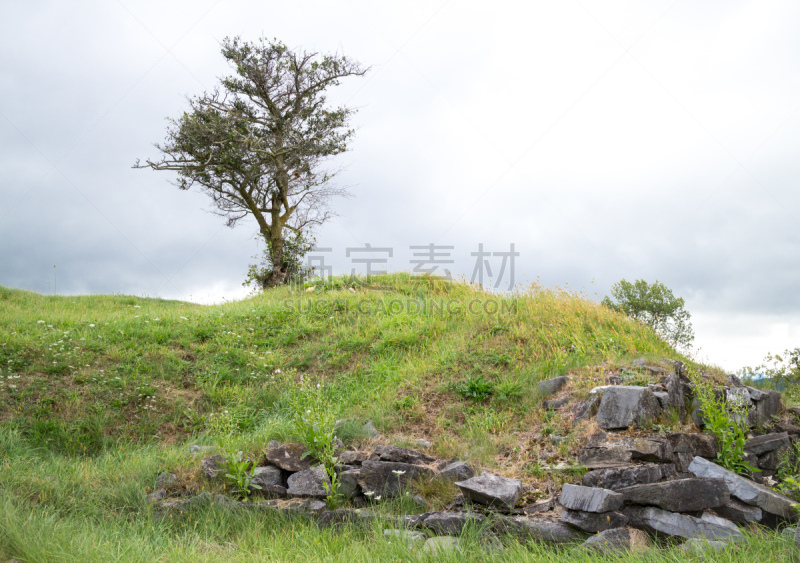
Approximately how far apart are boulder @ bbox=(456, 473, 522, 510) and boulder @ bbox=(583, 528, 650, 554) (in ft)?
2.86

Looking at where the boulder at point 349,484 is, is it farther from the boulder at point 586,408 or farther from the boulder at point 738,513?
the boulder at point 738,513

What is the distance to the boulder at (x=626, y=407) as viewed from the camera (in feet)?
22.9

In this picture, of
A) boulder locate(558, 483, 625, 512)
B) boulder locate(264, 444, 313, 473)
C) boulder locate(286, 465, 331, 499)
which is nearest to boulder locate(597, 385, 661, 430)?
boulder locate(558, 483, 625, 512)

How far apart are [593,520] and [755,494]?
6.74ft

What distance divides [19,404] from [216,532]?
5793mm

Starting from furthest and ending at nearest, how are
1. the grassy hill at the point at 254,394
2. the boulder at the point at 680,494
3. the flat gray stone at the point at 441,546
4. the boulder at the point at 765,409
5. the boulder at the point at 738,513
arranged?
the boulder at the point at 765,409
the boulder at the point at 738,513
the boulder at the point at 680,494
the grassy hill at the point at 254,394
the flat gray stone at the point at 441,546

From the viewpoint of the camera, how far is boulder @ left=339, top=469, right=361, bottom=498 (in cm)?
614

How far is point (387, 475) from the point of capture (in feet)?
20.3

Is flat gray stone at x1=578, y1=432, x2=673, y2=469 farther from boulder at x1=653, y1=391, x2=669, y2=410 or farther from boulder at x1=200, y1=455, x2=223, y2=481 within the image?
boulder at x1=200, y1=455, x2=223, y2=481

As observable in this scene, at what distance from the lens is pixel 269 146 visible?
21938mm

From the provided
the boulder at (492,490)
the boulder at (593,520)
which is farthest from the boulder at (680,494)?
the boulder at (492,490)

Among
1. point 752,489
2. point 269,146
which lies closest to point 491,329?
point 752,489

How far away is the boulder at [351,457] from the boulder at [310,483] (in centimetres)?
43

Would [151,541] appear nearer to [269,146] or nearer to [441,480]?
[441,480]
